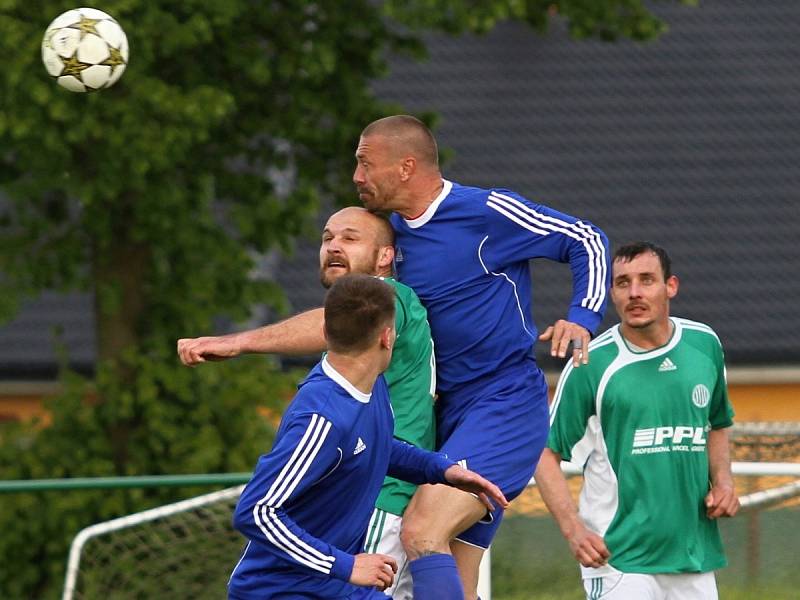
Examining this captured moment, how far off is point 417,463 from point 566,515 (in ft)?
5.59

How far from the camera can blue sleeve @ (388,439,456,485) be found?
212 inches

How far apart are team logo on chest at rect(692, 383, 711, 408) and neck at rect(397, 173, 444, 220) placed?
1.60m

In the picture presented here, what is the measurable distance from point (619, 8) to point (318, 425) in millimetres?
6801

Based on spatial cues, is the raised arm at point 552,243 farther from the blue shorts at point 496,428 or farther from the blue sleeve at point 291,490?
the blue sleeve at point 291,490

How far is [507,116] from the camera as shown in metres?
16.8

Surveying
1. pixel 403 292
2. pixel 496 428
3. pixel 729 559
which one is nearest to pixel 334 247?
pixel 403 292

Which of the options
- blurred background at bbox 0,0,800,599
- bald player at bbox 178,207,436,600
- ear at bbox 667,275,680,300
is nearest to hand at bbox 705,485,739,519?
ear at bbox 667,275,680,300

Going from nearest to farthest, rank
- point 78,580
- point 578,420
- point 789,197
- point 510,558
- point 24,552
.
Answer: point 578,420 → point 510,558 → point 78,580 → point 24,552 → point 789,197

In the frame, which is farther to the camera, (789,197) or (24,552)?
(789,197)

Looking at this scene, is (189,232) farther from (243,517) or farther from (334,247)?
(243,517)

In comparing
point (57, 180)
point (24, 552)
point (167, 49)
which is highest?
point (167, 49)

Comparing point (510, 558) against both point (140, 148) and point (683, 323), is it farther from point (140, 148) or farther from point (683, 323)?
point (140, 148)

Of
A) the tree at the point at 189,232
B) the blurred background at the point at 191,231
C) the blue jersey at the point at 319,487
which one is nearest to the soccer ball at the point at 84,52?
the blurred background at the point at 191,231

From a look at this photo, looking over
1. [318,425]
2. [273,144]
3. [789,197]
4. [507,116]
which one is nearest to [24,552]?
[273,144]
